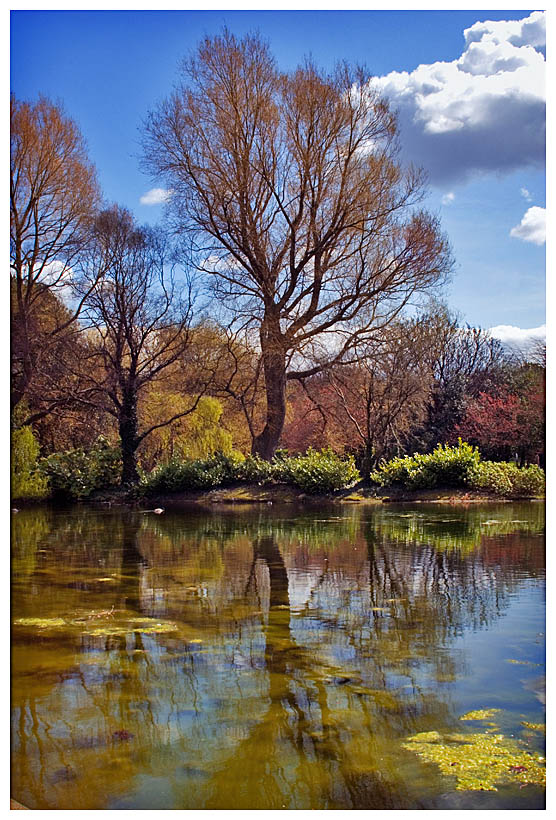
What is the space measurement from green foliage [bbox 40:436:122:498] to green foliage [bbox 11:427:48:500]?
0.83 feet

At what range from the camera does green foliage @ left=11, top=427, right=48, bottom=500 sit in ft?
35.9

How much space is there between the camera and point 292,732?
7.27ft

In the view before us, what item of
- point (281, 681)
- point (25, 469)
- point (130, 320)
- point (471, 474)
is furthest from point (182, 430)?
point (281, 681)

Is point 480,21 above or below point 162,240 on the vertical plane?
below

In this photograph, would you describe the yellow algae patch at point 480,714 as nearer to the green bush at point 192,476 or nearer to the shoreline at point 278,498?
the shoreline at point 278,498

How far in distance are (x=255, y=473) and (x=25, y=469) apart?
3.74 meters

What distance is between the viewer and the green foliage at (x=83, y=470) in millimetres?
11703

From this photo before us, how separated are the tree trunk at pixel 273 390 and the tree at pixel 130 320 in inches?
63.5

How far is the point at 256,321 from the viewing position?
1281 cm

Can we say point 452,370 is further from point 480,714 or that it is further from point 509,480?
point 480,714
